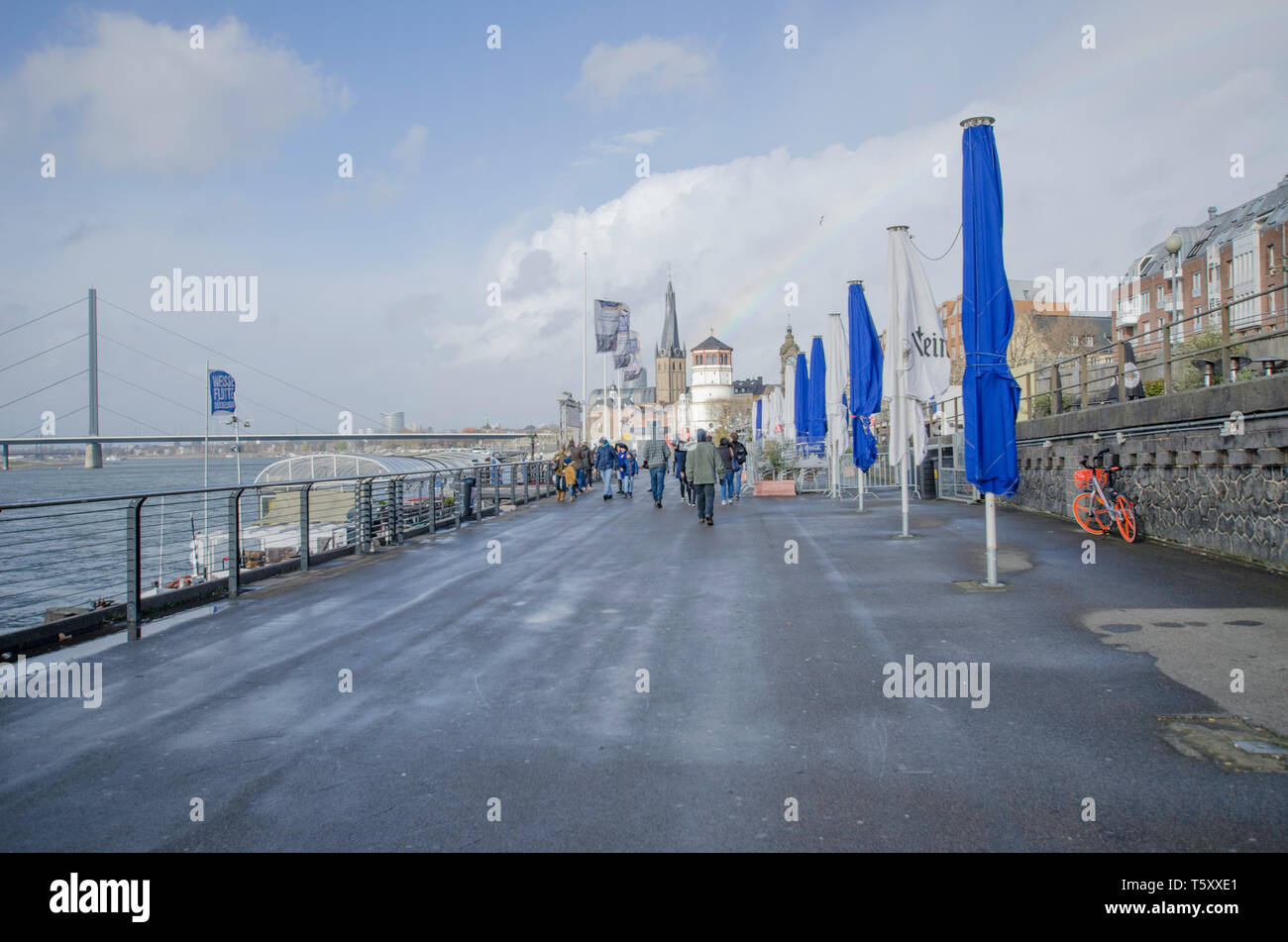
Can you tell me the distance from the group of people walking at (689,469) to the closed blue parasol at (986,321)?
818 cm

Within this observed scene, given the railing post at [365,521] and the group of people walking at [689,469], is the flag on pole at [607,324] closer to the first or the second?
the group of people walking at [689,469]

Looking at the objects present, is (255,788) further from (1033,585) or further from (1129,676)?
(1033,585)

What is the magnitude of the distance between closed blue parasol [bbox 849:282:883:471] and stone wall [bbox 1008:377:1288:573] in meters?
4.42

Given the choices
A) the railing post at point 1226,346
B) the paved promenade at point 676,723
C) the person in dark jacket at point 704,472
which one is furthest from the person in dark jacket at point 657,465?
the railing post at point 1226,346

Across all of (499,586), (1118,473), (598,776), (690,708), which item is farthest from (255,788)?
(1118,473)

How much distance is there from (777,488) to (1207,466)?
16.4m

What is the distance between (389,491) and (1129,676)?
41.1 ft

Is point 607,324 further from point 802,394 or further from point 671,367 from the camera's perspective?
point 671,367

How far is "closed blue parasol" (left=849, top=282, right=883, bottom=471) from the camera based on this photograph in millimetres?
18734

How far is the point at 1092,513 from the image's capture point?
13195 mm
